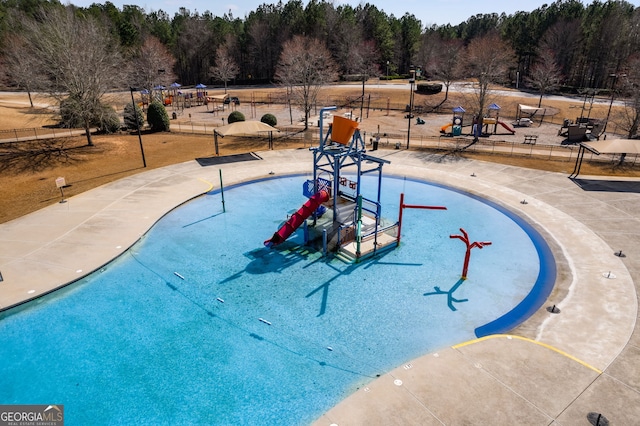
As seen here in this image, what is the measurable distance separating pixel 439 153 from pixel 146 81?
58.4m

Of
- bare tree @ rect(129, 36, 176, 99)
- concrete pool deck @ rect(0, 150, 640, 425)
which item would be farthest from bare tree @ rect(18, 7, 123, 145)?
bare tree @ rect(129, 36, 176, 99)

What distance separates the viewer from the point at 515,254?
2031cm

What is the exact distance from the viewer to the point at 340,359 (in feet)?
44.5

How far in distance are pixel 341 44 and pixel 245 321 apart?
317 feet

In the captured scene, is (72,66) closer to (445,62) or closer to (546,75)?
(445,62)

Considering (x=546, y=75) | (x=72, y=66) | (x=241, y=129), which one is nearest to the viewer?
(x=241, y=129)

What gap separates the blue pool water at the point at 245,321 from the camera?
12.2 m

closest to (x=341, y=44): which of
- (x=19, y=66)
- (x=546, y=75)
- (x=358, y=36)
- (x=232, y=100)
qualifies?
(x=358, y=36)

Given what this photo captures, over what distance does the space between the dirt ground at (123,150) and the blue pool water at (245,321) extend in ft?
40.4

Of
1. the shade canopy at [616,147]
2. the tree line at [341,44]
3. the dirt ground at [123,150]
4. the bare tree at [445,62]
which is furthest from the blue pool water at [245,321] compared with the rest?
the bare tree at [445,62]

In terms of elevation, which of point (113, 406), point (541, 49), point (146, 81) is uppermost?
point (541, 49)

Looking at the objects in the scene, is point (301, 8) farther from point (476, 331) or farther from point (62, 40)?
point (476, 331)

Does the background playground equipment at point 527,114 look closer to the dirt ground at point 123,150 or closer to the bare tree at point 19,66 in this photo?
the dirt ground at point 123,150

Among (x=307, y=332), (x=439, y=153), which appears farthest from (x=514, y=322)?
(x=439, y=153)
